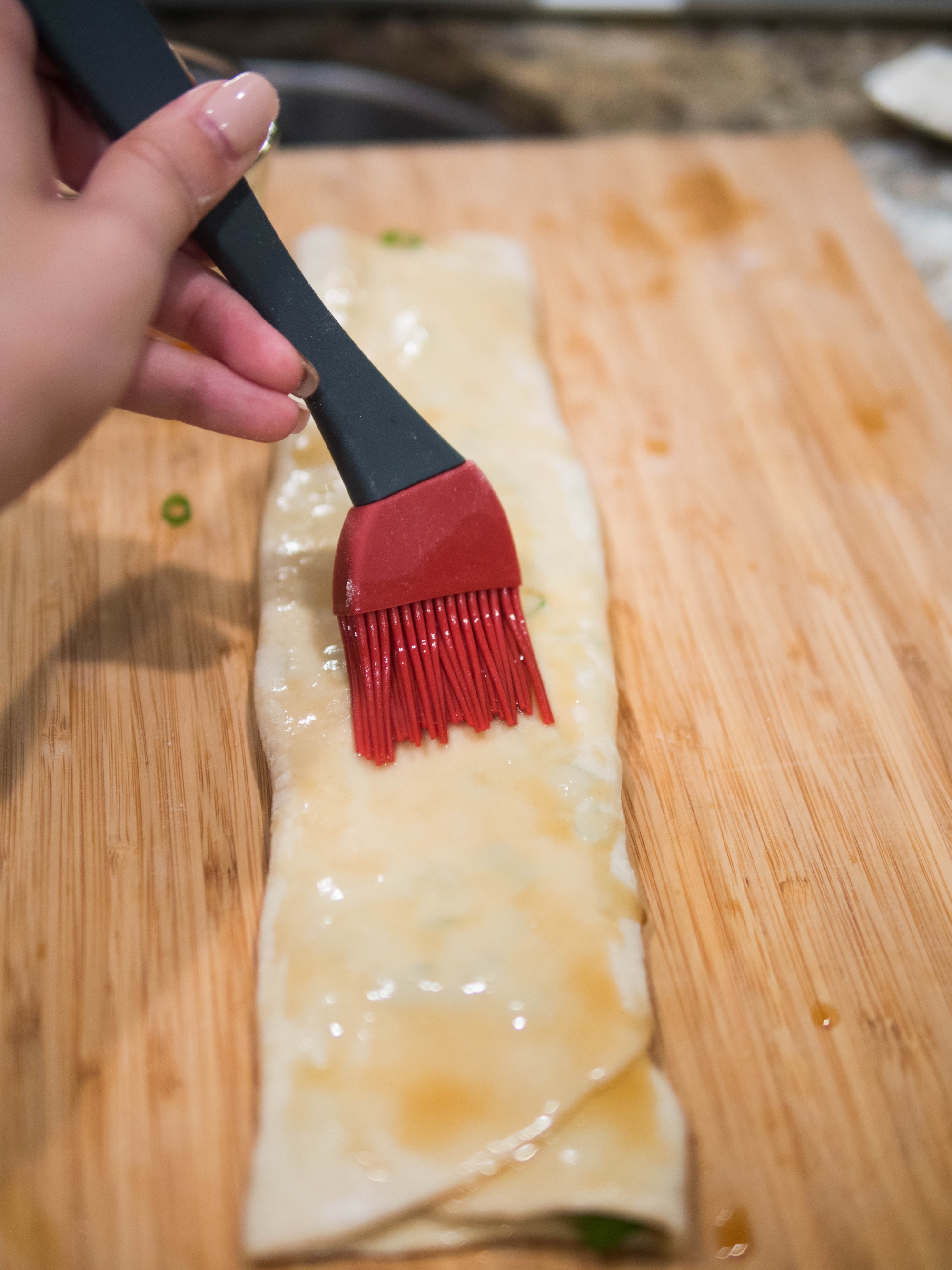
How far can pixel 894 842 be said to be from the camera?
1.46 meters

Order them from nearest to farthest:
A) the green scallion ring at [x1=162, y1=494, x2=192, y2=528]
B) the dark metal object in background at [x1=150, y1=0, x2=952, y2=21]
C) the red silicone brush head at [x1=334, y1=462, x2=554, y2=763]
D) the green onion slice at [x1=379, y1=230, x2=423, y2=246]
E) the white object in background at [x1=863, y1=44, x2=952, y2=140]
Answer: the red silicone brush head at [x1=334, y1=462, x2=554, y2=763] → the green scallion ring at [x1=162, y1=494, x2=192, y2=528] → the green onion slice at [x1=379, y1=230, x2=423, y2=246] → the white object in background at [x1=863, y1=44, x2=952, y2=140] → the dark metal object in background at [x1=150, y1=0, x2=952, y2=21]

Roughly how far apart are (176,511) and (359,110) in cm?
160

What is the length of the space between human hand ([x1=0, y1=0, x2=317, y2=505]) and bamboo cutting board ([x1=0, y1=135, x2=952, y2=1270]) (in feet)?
1.95

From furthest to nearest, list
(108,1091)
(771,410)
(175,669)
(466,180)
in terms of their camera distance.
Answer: (466,180), (771,410), (175,669), (108,1091)

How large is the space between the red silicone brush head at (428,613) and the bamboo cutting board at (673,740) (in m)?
0.28

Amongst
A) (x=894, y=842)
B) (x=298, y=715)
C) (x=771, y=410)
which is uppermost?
(x=298, y=715)

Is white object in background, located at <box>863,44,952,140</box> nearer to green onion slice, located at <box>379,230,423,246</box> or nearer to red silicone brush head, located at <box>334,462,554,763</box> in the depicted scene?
green onion slice, located at <box>379,230,423,246</box>

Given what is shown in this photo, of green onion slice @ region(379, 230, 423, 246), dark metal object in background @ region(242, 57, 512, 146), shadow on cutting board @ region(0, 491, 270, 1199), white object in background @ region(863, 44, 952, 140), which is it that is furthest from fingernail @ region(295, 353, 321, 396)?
white object in background @ region(863, 44, 952, 140)

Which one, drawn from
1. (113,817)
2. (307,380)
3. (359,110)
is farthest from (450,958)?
(359,110)

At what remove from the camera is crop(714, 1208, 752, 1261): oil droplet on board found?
3.70 feet

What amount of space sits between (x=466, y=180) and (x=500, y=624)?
5.00 ft

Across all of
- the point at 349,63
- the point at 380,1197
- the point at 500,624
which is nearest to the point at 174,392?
the point at 500,624

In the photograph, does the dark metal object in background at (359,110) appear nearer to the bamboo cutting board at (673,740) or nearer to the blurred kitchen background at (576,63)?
the blurred kitchen background at (576,63)

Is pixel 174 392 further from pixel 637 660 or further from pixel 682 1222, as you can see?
pixel 682 1222
